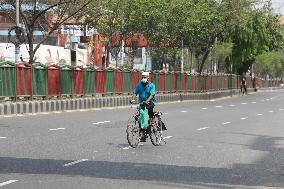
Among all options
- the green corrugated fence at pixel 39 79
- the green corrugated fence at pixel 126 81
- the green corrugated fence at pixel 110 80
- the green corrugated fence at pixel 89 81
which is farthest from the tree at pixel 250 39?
the green corrugated fence at pixel 39 79

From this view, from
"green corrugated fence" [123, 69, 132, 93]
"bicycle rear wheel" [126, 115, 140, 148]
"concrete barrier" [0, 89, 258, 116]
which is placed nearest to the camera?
"bicycle rear wheel" [126, 115, 140, 148]

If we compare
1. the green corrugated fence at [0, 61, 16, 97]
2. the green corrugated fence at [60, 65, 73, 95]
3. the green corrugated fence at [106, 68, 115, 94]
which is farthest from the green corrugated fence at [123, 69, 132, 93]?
the green corrugated fence at [0, 61, 16, 97]

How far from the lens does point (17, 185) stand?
9.88 meters

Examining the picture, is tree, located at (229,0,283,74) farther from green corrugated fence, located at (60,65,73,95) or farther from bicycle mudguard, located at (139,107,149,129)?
bicycle mudguard, located at (139,107,149,129)

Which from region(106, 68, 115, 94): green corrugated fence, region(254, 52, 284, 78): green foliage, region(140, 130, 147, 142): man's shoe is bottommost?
region(140, 130, 147, 142): man's shoe

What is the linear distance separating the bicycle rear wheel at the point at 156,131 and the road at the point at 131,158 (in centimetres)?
20

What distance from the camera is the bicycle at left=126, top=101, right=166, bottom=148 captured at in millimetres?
15852

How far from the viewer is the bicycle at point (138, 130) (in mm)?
15852

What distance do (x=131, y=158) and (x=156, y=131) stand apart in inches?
116

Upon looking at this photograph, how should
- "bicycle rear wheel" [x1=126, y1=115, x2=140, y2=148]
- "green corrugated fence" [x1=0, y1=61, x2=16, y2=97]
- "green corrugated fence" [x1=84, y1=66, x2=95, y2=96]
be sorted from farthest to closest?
1. "green corrugated fence" [x1=84, y1=66, x2=95, y2=96]
2. "green corrugated fence" [x1=0, y1=61, x2=16, y2=97]
3. "bicycle rear wheel" [x1=126, y1=115, x2=140, y2=148]

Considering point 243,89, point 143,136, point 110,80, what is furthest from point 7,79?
point 243,89

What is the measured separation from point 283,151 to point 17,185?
7638 millimetres

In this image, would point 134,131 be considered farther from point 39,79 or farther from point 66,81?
point 66,81

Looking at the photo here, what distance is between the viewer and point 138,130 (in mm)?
16031
